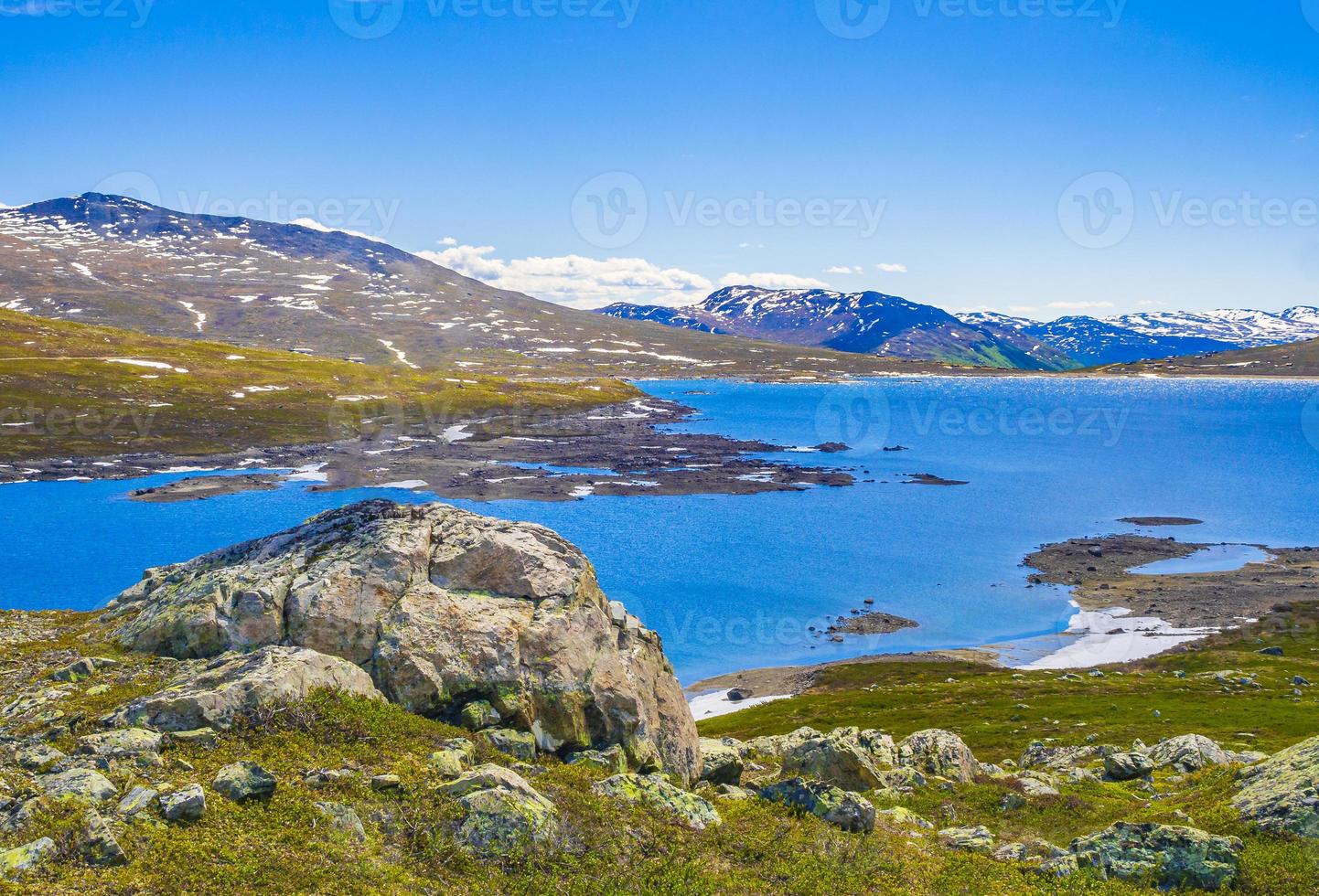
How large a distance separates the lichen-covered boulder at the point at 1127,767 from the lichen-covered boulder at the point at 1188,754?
3.87ft

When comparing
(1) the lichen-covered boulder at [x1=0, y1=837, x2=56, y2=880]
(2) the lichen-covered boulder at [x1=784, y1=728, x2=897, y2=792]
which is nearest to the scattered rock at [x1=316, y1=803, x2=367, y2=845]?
(1) the lichen-covered boulder at [x1=0, y1=837, x2=56, y2=880]

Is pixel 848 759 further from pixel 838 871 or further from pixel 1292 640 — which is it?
pixel 1292 640

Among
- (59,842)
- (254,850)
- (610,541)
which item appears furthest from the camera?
(610,541)

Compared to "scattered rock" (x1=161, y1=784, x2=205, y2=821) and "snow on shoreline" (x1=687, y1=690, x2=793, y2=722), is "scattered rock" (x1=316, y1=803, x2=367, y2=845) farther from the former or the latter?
"snow on shoreline" (x1=687, y1=690, x2=793, y2=722)

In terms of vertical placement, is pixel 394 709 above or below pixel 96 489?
above

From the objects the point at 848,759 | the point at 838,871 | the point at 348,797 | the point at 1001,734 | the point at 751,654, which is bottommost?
the point at 751,654

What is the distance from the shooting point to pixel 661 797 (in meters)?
16.1

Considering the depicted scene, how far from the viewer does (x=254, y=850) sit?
11695 millimetres

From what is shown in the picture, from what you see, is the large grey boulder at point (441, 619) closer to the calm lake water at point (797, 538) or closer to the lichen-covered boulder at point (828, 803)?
the lichen-covered boulder at point (828, 803)

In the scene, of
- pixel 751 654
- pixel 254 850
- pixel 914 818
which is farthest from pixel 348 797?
pixel 751 654

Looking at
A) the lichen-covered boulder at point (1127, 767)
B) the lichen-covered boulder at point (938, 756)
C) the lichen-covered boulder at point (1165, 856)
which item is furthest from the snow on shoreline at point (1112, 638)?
the lichen-covered boulder at point (1165, 856)

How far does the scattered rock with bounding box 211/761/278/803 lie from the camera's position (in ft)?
41.6

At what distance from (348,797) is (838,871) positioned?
908cm

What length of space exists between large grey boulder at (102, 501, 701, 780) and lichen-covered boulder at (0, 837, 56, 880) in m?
7.27
